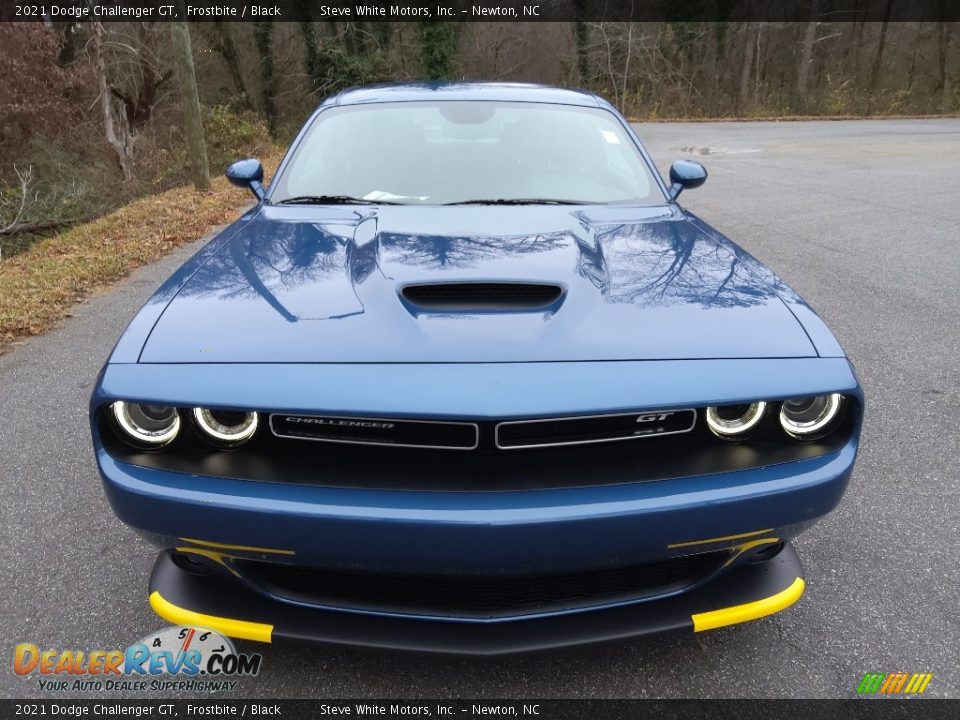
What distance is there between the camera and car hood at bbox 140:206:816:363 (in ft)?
4.96

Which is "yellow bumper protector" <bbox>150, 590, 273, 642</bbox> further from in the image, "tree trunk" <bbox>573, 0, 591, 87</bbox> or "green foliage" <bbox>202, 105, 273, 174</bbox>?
"tree trunk" <bbox>573, 0, 591, 87</bbox>

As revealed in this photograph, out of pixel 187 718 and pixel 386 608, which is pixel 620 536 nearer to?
pixel 386 608

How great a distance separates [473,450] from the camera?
4.75ft

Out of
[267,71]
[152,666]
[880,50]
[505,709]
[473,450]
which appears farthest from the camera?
[880,50]

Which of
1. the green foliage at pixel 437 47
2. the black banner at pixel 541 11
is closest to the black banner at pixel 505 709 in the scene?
the black banner at pixel 541 11

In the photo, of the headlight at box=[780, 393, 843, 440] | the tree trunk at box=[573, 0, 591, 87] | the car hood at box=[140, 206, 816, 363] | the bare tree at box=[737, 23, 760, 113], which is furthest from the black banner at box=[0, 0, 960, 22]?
the headlight at box=[780, 393, 843, 440]

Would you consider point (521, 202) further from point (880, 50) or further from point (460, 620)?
point (880, 50)

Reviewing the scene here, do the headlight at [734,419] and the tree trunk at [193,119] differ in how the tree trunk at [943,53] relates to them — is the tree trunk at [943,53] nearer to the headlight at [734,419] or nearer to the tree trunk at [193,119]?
the tree trunk at [193,119]

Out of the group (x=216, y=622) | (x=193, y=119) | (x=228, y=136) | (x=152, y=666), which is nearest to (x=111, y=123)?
(x=228, y=136)

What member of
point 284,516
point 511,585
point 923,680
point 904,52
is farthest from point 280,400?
point 904,52

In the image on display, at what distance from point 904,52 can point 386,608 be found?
1533 inches

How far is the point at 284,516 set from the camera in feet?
4.59

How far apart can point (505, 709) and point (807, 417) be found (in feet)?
3.38

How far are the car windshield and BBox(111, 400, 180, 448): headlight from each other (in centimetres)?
132
